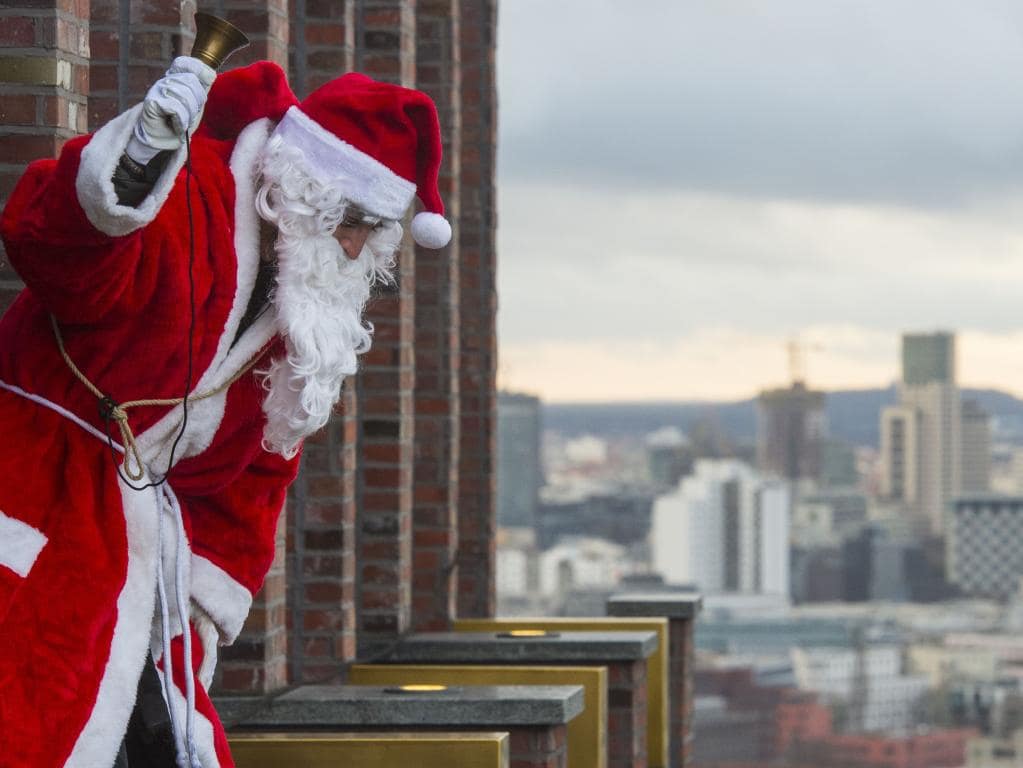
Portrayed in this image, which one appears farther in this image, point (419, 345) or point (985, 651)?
point (985, 651)

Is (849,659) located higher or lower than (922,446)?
lower

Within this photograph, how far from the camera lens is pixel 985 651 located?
382ft

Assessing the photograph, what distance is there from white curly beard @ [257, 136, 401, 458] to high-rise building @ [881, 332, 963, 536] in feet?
479

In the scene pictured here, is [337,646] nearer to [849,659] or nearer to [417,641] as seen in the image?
[417,641]

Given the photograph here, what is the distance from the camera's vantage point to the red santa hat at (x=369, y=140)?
3.34 m

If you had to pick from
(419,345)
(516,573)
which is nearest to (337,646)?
(419,345)

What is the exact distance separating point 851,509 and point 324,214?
488ft

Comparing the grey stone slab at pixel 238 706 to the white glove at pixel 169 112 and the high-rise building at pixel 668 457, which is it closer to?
the white glove at pixel 169 112

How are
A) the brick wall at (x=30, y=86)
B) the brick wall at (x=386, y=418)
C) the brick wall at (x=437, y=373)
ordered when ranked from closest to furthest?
the brick wall at (x=30, y=86), the brick wall at (x=386, y=418), the brick wall at (x=437, y=373)

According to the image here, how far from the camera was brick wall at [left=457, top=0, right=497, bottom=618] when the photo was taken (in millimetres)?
7277

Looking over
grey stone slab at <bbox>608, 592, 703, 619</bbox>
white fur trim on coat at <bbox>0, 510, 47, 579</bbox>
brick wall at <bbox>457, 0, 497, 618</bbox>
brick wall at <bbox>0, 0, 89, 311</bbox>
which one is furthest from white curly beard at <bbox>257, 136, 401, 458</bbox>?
grey stone slab at <bbox>608, 592, 703, 619</bbox>

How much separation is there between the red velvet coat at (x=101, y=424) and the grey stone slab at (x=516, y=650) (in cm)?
262

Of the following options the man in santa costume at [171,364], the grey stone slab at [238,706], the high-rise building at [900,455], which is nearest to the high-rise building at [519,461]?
the high-rise building at [900,455]

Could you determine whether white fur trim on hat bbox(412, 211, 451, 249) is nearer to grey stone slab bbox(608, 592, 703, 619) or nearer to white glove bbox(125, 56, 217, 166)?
white glove bbox(125, 56, 217, 166)
